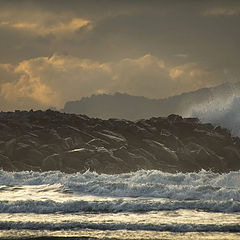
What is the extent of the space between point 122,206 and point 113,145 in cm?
1429

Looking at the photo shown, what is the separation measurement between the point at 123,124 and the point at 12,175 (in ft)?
38.4

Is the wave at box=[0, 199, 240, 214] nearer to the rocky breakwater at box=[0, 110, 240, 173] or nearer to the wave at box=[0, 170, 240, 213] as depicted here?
the wave at box=[0, 170, 240, 213]

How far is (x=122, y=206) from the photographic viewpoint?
1762 centimetres

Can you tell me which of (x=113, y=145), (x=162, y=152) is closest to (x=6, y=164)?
(x=113, y=145)

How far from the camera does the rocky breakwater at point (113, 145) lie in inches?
1139

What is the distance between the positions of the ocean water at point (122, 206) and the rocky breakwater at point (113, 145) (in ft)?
14.2

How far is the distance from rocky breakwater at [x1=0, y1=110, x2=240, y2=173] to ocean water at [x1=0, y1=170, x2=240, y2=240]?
434 centimetres

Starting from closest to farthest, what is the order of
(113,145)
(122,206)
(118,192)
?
(122,206) < (118,192) < (113,145)

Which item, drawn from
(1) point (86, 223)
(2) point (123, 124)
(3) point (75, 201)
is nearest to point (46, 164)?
(2) point (123, 124)

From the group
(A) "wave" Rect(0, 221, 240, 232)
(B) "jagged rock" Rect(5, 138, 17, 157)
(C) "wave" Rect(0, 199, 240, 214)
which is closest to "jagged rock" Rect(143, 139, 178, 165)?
(B) "jagged rock" Rect(5, 138, 17, 157)

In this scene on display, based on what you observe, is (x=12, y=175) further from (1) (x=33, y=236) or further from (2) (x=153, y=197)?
(1) (x=33, y=236)

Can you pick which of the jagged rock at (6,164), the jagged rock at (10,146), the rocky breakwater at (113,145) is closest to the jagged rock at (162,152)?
the rocky breakwater at (113,145)

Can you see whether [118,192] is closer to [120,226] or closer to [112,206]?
[112,206]

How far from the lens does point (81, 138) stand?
32.9 m
